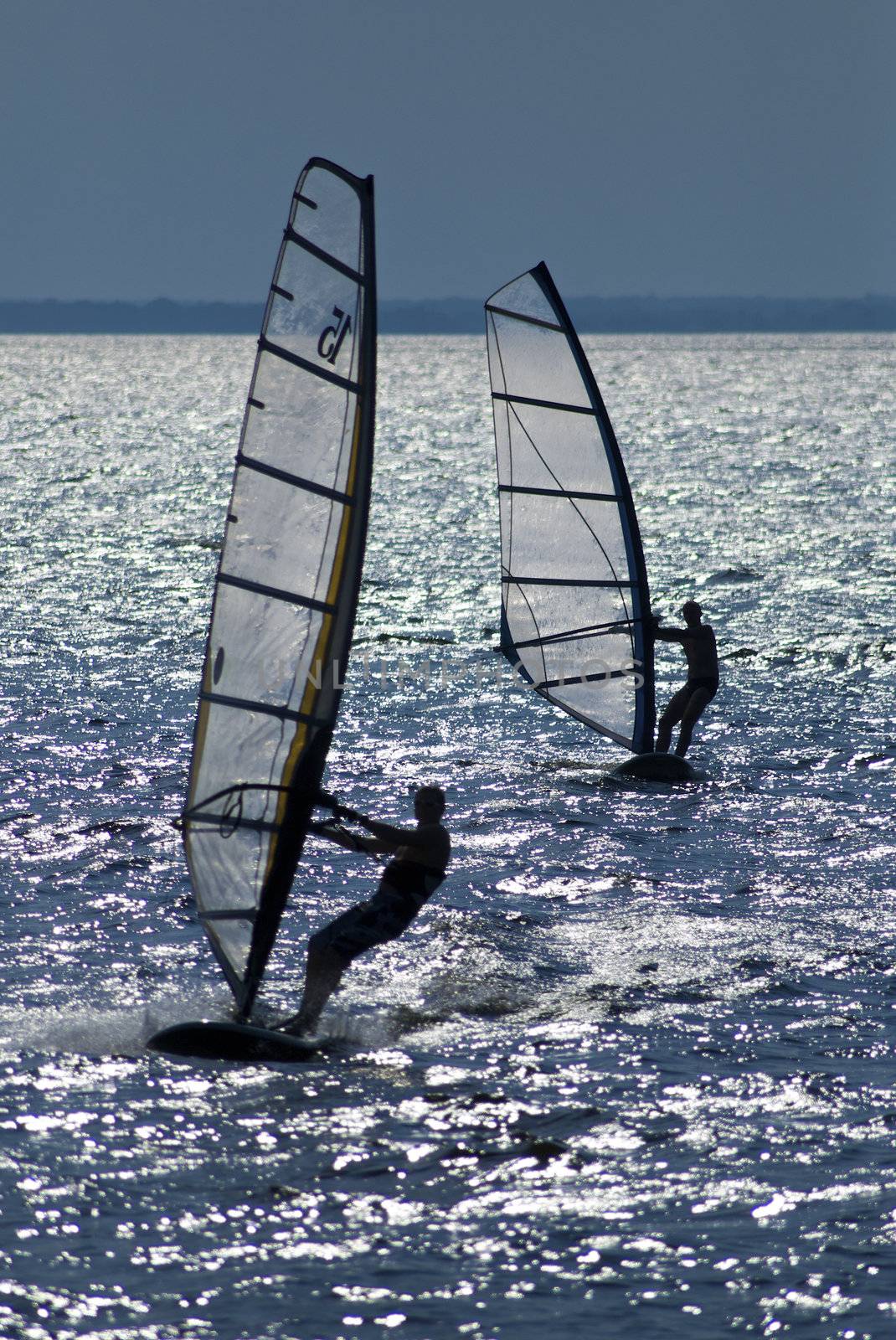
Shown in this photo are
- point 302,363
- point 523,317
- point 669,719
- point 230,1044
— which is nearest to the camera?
point 230,1044

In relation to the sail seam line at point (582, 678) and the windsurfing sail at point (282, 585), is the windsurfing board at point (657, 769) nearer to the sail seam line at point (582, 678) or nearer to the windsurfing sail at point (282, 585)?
the sail seam line at point (582, 678)

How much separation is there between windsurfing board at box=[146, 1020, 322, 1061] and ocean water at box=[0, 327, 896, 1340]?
4.9 inches

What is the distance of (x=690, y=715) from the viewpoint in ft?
66.2

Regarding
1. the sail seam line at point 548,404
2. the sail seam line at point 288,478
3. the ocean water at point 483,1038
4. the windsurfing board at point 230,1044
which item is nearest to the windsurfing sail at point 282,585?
the sail seam line at point 288,478

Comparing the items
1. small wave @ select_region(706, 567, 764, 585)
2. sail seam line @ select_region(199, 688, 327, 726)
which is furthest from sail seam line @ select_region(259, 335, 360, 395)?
small wave @ select_region(706, 567, 764, 585)

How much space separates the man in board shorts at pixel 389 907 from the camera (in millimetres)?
11523

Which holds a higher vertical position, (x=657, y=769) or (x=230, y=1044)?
(x=657, y=769)

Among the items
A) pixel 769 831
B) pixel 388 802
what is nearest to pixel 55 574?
pixel 388 802

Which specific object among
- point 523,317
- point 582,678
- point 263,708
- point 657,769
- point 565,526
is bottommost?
point 657,769

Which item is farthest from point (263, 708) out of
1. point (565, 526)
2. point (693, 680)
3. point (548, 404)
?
point (548, 404)

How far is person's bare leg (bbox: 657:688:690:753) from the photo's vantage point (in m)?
20.3

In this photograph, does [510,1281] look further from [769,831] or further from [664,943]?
[769,831]

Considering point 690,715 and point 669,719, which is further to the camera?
point 669,719

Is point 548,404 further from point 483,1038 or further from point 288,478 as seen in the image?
point 483,1038
